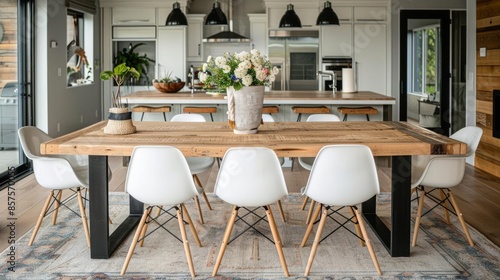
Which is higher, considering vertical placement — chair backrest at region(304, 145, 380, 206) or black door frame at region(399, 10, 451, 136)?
black door frame at region(399, 10, 451, 136)

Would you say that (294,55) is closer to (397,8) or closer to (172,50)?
(397,8)

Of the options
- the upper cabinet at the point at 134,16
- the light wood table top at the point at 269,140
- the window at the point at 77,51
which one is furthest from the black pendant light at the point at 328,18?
the window at the point at 77,51

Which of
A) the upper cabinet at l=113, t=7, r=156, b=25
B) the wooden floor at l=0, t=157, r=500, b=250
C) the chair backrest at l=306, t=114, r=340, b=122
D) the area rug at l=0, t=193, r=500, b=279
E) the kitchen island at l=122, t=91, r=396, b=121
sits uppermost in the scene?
the upper cabinet at l=113, t=7, r=156, b=25

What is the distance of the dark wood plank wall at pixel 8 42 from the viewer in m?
6.23

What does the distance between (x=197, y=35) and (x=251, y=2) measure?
1154 millimetres

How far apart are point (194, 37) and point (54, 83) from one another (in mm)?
3154

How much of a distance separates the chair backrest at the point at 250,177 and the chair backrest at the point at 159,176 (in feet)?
0.68

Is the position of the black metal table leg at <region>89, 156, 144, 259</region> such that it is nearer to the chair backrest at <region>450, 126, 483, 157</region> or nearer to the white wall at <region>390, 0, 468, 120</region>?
the chair backrest at <region>450, 126, 483, 157</region>

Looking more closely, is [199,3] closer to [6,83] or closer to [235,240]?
[6,83]

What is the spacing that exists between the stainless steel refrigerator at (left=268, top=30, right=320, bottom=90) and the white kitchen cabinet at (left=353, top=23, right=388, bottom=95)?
0.67 m

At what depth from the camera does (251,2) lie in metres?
10.5

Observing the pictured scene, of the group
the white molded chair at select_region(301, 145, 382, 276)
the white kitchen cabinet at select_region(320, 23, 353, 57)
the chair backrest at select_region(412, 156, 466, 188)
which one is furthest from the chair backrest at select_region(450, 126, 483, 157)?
the white kitchen cabinet at select_region(320, 23, 353, 57)

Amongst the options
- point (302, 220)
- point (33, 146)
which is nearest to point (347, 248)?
point (302, 220)

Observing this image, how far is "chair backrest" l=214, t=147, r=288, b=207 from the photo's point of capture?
130 inches
